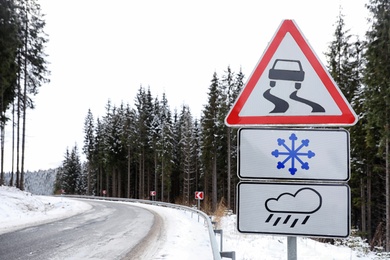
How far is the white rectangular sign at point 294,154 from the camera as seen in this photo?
2318mm

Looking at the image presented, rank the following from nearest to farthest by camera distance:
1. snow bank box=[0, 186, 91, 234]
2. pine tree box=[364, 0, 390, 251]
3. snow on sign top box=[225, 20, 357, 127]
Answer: snow on sign top box=[225, 20, 357, 127]
snow bank box=[0, 186, 91, 234]
pine tree box=[364, 0, 390, 251]

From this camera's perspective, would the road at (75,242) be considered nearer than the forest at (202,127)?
Yes

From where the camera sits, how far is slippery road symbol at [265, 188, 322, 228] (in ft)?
7.57

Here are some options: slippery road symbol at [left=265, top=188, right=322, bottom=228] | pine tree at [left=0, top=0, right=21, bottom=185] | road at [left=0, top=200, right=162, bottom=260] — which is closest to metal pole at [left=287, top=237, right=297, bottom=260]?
slippery road symbol at [left=265, top=188, right=322, bottom=228]

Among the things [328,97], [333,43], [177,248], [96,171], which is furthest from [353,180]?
[96,171]

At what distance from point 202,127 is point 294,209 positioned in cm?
4613

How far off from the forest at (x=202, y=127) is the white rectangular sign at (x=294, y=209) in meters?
11.8

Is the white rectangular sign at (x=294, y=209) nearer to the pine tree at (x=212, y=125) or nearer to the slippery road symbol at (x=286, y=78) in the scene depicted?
the slippery road symbol at (x=286, y=78)

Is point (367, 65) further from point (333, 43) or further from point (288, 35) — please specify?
point (288, 35)

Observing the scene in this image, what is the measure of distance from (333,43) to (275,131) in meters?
28.9

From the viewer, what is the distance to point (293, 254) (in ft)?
7.48

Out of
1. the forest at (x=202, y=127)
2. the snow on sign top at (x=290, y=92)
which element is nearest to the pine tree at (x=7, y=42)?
the forest at (x=202, y=127)

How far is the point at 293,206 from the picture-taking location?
2.32m

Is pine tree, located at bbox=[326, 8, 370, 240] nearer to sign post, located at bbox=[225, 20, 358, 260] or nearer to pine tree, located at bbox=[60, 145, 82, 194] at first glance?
sign post, located at bbox=[225, 20, 358, 260]
